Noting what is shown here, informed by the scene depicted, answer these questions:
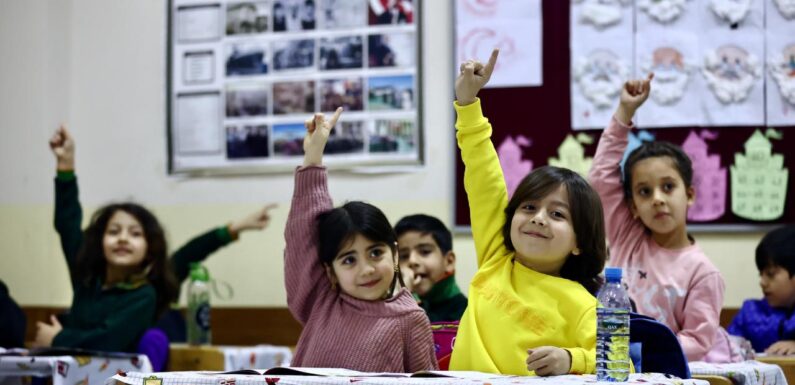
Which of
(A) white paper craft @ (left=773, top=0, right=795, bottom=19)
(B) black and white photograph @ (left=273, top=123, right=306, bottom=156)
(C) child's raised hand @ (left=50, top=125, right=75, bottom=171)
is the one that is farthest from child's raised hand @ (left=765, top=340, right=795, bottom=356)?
(C) child's raised hand @ (left=50, top=125, right=75, bottom=171)

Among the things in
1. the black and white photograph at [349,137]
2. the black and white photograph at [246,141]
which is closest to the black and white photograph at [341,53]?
the black and white photograph at [349,137]

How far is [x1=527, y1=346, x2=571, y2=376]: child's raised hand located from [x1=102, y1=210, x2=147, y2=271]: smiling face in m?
2.22

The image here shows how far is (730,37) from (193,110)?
222 cm

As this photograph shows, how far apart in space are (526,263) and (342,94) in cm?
228

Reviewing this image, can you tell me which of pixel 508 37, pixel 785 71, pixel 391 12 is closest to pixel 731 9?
pixel 785 71

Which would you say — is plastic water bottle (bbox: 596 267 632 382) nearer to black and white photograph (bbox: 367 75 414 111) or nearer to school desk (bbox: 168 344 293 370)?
school desk (bbox: 168 344 293 370)

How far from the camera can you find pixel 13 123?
4.43 m

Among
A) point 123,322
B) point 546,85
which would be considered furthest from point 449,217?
point 123,322

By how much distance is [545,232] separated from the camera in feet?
6.62

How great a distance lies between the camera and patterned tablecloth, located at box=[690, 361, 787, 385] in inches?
86.1

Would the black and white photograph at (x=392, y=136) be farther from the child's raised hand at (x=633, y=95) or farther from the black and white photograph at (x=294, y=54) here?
the child's raised hand at (x=633, y=95)

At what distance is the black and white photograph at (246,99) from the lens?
171 inches

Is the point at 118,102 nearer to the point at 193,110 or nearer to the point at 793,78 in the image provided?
the point at 193,110

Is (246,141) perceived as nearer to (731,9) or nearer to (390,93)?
(390,93)
